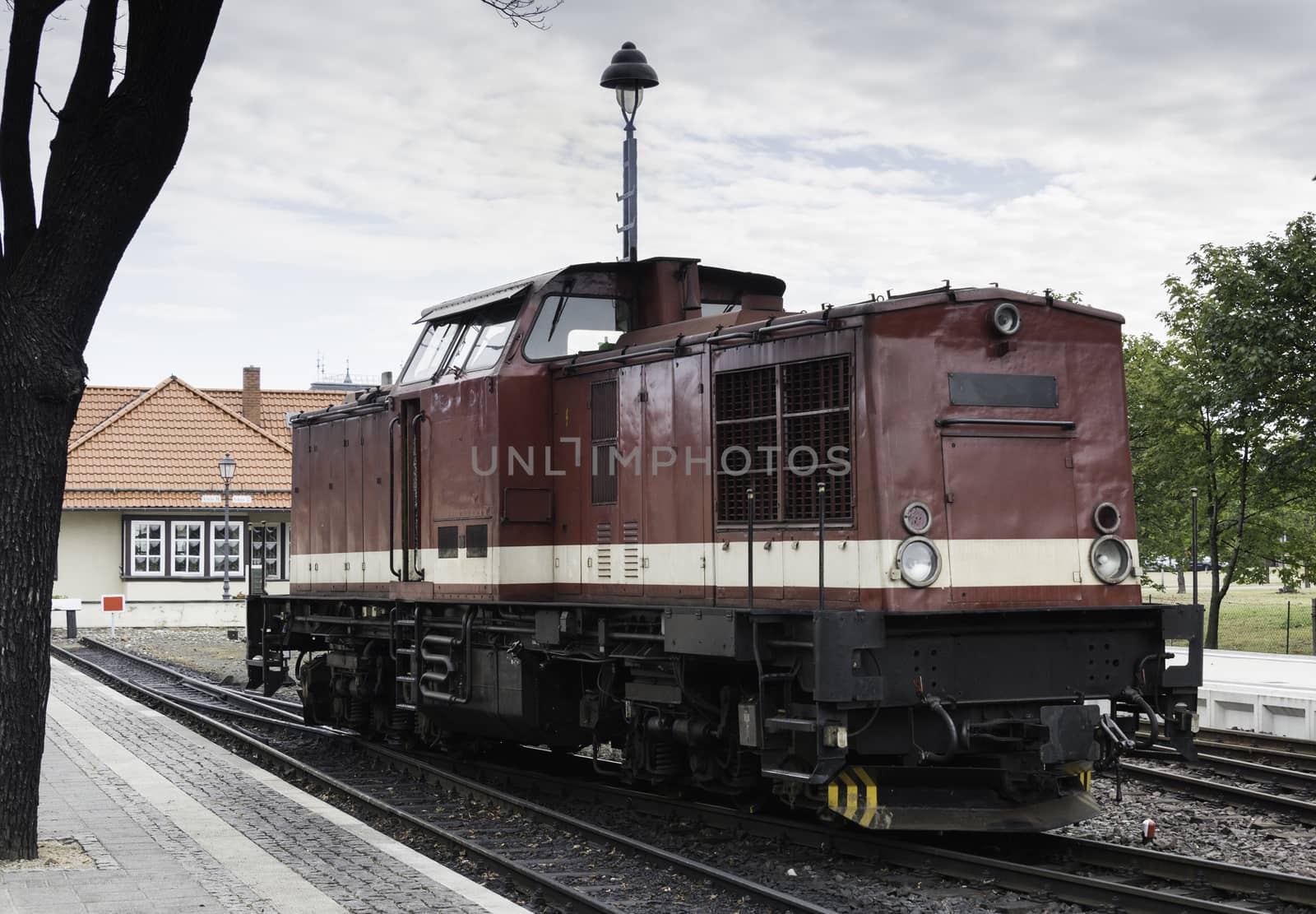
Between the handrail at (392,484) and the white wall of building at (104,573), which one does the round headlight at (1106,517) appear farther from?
the white wall of building at (104,573)

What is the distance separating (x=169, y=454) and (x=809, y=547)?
99.9ft

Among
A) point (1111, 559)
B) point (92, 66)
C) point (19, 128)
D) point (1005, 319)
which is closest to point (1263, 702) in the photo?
point (1111, 559)

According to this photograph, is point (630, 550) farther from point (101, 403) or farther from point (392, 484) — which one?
point (101, 403)

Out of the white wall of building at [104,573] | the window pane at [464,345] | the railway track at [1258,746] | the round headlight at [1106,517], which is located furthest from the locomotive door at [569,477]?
the white wall of building at [104,573]

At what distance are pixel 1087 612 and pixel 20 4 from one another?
7.08 metres

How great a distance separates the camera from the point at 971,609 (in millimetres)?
7836

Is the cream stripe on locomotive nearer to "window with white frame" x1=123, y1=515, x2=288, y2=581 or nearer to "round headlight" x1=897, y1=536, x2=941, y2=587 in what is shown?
"round headlight" x1=897, y1=536, x2=941, y2=587

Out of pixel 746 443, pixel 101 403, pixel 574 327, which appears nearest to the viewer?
pixel 746 443

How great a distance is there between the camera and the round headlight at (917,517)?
7.91 meters

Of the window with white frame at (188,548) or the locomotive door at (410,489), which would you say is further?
the window with white frame at (188,548)

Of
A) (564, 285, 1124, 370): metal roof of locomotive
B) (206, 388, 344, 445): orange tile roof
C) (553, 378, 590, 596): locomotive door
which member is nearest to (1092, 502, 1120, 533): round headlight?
(564, 285, 1124, 370): metal roof of locomotive

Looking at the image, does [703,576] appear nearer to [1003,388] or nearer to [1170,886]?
[1003,388]

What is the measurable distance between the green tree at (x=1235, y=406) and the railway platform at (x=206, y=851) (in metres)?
15.6

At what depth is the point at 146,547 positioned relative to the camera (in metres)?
34.3
